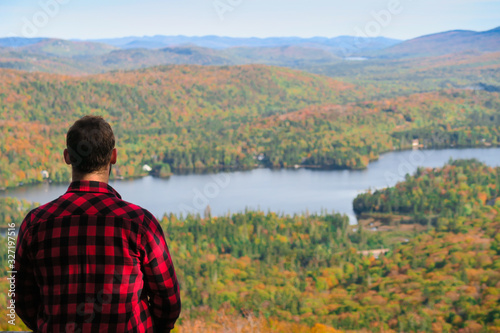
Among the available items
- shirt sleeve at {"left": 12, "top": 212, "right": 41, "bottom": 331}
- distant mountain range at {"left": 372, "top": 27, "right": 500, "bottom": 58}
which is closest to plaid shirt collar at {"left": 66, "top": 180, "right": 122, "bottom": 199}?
shirt sleeve at {"left": 12, "top": 212, "right": 41, "bottom": 331}

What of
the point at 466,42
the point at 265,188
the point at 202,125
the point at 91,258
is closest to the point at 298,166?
the point at 265,188

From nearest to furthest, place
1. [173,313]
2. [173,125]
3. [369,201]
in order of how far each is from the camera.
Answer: [173,313] → [369,201] → [173,125]

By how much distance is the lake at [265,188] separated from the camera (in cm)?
4145

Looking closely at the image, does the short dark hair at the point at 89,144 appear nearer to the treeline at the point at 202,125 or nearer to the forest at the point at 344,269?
the forest at the point at 344,269

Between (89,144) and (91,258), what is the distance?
1.50 ft

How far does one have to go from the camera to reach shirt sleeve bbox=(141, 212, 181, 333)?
226cm

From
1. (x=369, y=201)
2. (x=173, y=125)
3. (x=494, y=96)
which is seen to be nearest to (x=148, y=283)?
(x=369, y=201)

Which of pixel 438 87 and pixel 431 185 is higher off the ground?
pixel 438 87

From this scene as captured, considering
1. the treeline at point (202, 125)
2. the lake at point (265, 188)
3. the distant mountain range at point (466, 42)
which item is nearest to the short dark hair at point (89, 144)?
the lake at point (265, 188)

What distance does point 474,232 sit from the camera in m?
25.4

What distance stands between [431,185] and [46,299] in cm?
4335

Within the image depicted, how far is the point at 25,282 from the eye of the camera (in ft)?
7.84

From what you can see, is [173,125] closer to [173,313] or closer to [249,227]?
[249,227]

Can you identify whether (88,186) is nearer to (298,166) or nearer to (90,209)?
(90,209)
